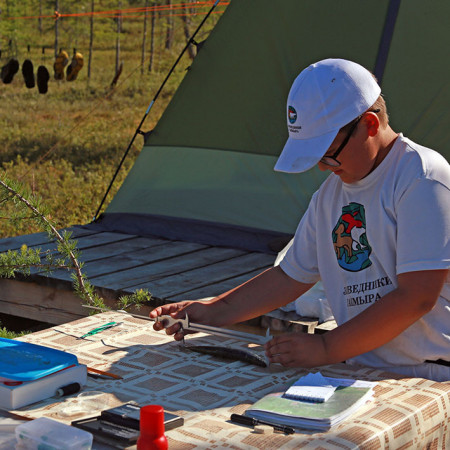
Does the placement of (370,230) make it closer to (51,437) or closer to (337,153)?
(337,153)

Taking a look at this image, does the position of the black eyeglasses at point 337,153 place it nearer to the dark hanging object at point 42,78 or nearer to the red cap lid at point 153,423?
the red cap lid at point 153,423

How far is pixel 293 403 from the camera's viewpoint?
65.1 inches

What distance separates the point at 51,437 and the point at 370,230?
96cm

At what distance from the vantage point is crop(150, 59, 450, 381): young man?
6.26ft

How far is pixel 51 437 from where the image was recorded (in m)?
A: 1.39

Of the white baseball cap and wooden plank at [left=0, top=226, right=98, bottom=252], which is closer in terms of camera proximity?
the white baseball cap

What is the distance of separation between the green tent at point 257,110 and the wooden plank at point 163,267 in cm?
20

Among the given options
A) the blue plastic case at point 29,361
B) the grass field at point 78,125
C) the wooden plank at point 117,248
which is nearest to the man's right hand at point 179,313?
the blue plastic case at point 29,361

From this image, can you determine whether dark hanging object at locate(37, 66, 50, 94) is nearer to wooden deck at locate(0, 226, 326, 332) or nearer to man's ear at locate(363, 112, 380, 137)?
wooden deck at locate(0, 226, 326, 332)

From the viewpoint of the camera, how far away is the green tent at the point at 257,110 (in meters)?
4.47

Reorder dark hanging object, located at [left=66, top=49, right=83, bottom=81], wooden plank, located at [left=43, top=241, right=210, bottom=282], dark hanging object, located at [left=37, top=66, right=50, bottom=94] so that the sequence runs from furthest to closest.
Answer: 1. dark hanging object, located at [left=37, top=66, right=50, bottom=94]
2. dark hanging object, located at [left=66, top=49, right=83, bottom=81]
3. wooden plank, located at [left=43, top=241, right=210, bottom=282]

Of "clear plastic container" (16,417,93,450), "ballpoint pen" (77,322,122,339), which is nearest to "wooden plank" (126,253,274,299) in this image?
"ballpoint pen" (77,322,122,339)

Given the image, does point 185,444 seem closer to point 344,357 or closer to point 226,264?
point 344,357

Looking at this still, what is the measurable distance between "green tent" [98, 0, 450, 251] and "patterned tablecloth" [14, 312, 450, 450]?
2655 millimetres
